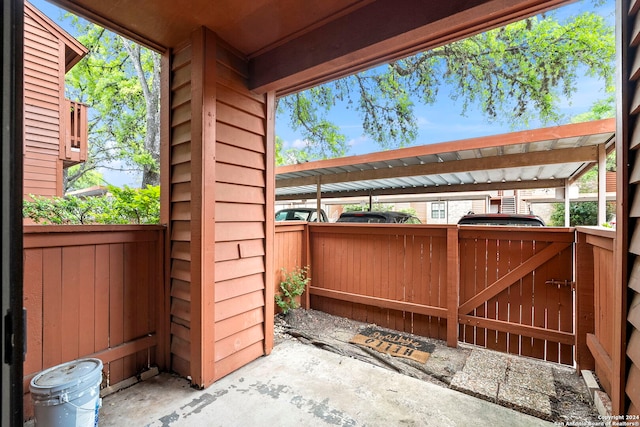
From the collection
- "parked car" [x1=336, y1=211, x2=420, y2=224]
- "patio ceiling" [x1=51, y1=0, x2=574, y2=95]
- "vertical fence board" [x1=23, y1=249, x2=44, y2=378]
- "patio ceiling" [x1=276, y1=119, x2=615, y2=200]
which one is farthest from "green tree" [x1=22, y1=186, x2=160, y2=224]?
"parked car" [x1=336, y1=211, x2=420, y2=224]

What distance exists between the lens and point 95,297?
196 centimetres

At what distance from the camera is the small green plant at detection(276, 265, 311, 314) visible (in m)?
3.60

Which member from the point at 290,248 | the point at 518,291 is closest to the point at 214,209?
the point at 290,248

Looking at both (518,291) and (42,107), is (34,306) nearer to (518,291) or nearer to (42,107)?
(518,291)

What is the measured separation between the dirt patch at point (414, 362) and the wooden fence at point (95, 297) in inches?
51.5

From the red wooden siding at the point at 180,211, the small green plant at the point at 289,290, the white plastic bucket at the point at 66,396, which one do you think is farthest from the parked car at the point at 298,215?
the white plastic bucket at the point at 66,396

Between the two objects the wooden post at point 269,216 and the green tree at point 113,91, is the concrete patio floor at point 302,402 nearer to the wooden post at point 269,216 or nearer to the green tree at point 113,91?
the wooden post at point 269,216

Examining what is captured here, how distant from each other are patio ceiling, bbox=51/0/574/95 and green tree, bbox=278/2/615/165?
4232 millimetres

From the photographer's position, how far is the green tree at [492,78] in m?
5.09

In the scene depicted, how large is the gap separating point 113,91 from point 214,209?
28.9 feet

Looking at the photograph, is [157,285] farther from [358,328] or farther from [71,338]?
[358,328]

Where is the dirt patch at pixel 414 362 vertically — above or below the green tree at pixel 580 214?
below

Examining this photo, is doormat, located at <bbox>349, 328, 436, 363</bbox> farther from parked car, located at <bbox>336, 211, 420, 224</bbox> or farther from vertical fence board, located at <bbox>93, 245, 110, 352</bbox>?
vertical fence board, located at <bbox>93, 245, 110, 352</bbox>

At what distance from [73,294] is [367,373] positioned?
2.27m
